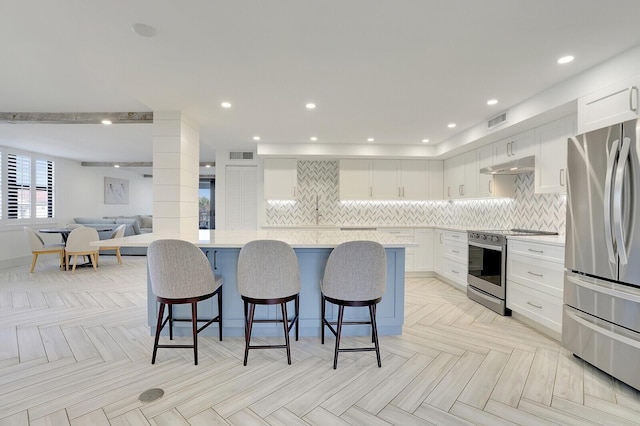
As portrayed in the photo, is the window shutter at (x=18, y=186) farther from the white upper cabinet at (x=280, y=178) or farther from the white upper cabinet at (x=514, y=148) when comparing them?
the white upper cabinet at (x=514, y=148)

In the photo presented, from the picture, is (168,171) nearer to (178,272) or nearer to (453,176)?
(178,272)

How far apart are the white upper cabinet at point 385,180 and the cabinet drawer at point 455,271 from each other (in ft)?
4.63

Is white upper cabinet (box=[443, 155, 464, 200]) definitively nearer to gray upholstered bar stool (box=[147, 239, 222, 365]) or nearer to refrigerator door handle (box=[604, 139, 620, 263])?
refrigerator door handle (box=[604, 139, 620, 263])

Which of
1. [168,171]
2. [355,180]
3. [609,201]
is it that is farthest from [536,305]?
[168,171]

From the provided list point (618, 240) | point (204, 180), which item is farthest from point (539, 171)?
point (204, 180)

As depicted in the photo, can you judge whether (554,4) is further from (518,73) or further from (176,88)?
(176,88)

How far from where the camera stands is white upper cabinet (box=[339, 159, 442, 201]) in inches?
229

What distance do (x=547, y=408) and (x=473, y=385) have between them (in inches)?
16.3

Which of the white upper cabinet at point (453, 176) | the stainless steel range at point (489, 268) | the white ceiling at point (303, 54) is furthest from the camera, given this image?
the white upper cabinet at point (453, 176)

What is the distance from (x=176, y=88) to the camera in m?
3.17

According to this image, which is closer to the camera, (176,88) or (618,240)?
(618,240)

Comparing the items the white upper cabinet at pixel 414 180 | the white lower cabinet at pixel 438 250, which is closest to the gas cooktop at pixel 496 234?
the white lower cabinet at pixel 438 250

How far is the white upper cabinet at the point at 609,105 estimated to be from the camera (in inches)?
90.2

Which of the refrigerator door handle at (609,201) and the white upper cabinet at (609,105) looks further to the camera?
the white upper cabinet at (609,105)
